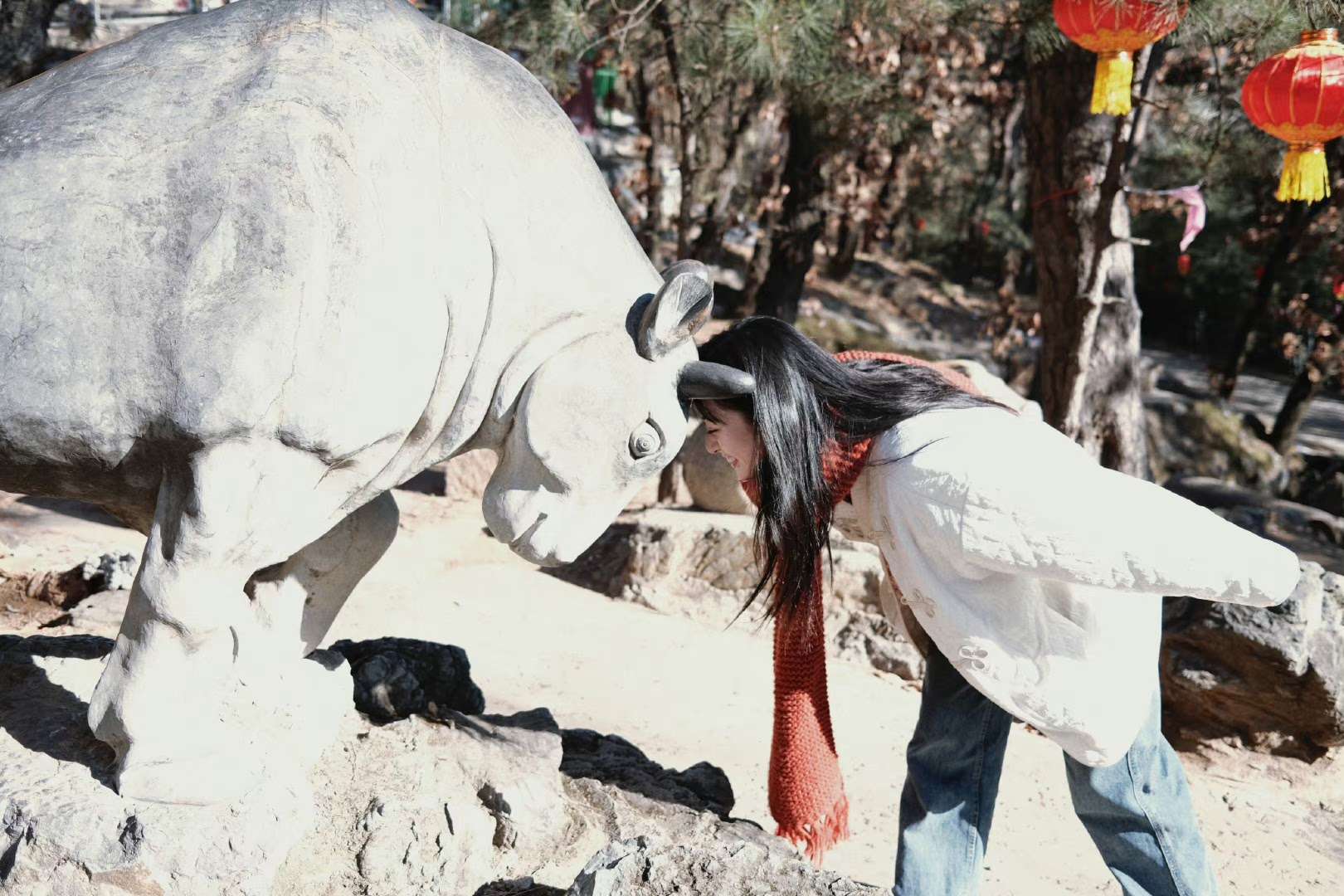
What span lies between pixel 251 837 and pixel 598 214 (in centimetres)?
133

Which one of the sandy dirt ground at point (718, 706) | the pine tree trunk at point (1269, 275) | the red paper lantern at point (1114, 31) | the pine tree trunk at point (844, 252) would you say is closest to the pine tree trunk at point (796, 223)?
the pine tree trunk at point (1269, 275)

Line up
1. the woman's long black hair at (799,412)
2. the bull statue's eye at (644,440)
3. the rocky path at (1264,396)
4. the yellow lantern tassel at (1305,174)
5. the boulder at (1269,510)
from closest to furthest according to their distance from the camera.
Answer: the woman's long black hair at (799,412), the bull statue's eye at (644,440), the yellow lantern tassel at (1305,174), the boulder at (1269,510), the rocky path at (1264,396)

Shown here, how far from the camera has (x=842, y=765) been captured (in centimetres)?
387

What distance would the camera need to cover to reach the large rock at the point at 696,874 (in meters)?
2.12

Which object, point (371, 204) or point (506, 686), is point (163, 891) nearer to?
point (371, 204)

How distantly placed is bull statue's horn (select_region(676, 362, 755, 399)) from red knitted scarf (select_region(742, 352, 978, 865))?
0.36 meters

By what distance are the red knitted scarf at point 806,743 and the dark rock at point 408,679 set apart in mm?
963

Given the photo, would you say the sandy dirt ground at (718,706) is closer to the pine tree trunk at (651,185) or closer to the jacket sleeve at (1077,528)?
the jacket sleeve at (1077,528)

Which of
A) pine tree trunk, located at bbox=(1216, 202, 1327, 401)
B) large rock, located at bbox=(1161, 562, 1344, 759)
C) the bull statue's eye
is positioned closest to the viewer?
the bull statue's eye

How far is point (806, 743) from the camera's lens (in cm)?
253

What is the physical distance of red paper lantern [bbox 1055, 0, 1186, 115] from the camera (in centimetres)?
409

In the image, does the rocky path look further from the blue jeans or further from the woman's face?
the woman's face

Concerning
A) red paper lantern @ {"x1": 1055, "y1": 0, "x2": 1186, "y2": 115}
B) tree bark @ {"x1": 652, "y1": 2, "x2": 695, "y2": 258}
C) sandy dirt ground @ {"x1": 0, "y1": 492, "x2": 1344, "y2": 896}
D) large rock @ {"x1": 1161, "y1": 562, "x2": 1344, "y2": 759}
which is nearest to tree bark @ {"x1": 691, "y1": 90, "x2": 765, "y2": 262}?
tree bark @ {"x1": 652, "y1": 2, "x2": 695, "y2": 258}

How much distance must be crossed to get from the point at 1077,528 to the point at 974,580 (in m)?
0.27
